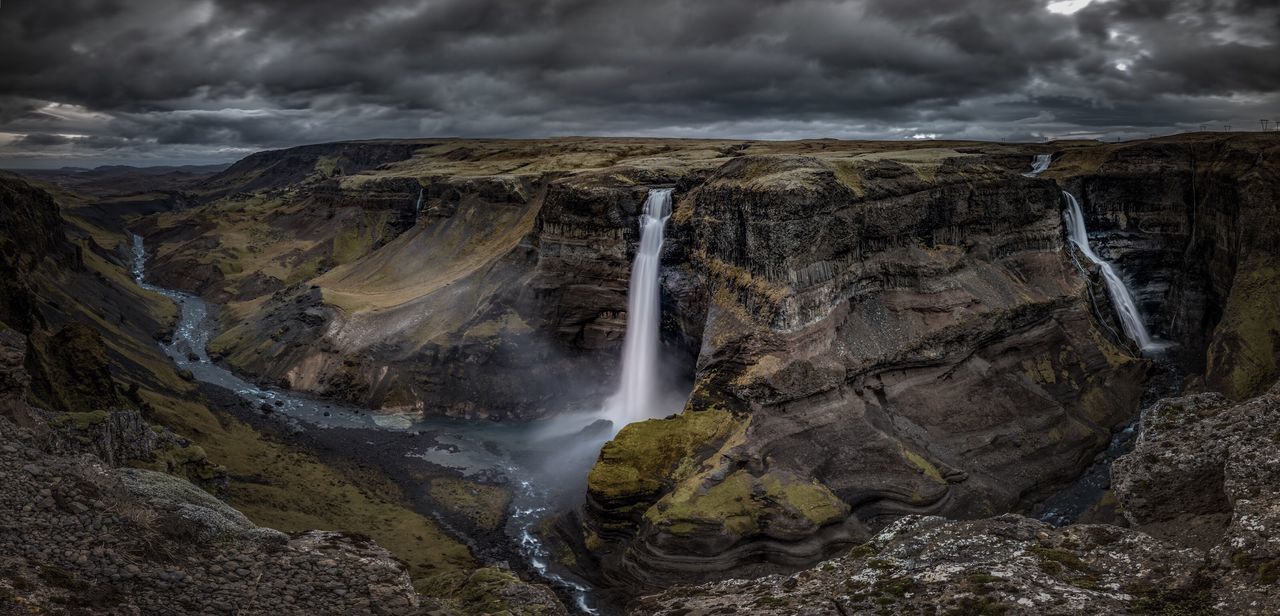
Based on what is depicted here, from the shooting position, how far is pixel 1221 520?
15859 mm

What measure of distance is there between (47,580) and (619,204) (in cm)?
4874

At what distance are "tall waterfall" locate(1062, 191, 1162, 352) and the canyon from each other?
0.29 m

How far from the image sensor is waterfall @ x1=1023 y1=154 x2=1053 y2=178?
207ft

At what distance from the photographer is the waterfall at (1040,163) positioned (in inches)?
2486

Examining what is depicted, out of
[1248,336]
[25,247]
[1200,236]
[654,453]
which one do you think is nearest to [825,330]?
[654,453]

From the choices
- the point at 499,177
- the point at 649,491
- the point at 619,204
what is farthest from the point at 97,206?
the point at 649,491

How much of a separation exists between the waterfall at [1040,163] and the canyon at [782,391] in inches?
11.5

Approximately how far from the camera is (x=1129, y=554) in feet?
50.5

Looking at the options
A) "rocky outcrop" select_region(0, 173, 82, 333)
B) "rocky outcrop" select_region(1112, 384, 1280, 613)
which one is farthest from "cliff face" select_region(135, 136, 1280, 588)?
"rocky outcrop" select_region(0, 173, 82, 333)

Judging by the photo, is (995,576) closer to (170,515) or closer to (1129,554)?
(1129,554)

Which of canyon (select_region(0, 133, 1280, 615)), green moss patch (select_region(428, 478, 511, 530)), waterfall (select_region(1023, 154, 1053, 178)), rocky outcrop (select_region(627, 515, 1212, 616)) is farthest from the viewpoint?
waterfall (select_region(1023, 154, 1053, 178))

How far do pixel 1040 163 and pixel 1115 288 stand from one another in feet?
48.8

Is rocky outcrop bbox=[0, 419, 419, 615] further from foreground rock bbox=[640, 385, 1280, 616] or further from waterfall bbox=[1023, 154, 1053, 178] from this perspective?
waterfall bbox=[1023, 154, 1053, 178]

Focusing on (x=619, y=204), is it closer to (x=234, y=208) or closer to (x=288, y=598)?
→ (x=288, y=598)
